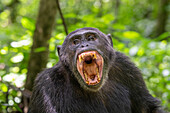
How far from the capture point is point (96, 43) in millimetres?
2459

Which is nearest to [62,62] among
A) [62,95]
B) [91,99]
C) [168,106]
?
[62,95]

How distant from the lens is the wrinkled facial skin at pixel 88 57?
2.30 metres

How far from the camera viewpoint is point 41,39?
12.1 ft

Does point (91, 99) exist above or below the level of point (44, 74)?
below

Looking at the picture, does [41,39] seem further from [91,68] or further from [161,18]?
[161,18]

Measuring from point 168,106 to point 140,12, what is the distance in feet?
37.1

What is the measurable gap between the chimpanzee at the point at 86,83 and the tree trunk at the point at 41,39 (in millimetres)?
Result: 968

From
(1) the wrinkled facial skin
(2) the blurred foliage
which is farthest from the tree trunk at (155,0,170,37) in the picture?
(1) the wrinkled facial skin

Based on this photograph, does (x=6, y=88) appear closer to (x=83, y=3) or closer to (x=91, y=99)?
(x=91, y=99)

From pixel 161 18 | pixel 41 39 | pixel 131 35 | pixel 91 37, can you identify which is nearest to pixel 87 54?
pixel 91 37

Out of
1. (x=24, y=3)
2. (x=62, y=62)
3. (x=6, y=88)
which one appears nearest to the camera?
(x=62, y=62)

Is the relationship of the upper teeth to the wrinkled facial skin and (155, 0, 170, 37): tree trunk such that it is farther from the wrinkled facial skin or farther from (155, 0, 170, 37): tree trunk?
(155, 0, 170, 37): tree trunk

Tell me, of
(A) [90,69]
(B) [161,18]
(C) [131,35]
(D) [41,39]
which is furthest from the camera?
(B) [161,18]

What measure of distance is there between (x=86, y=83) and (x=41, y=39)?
173cm
